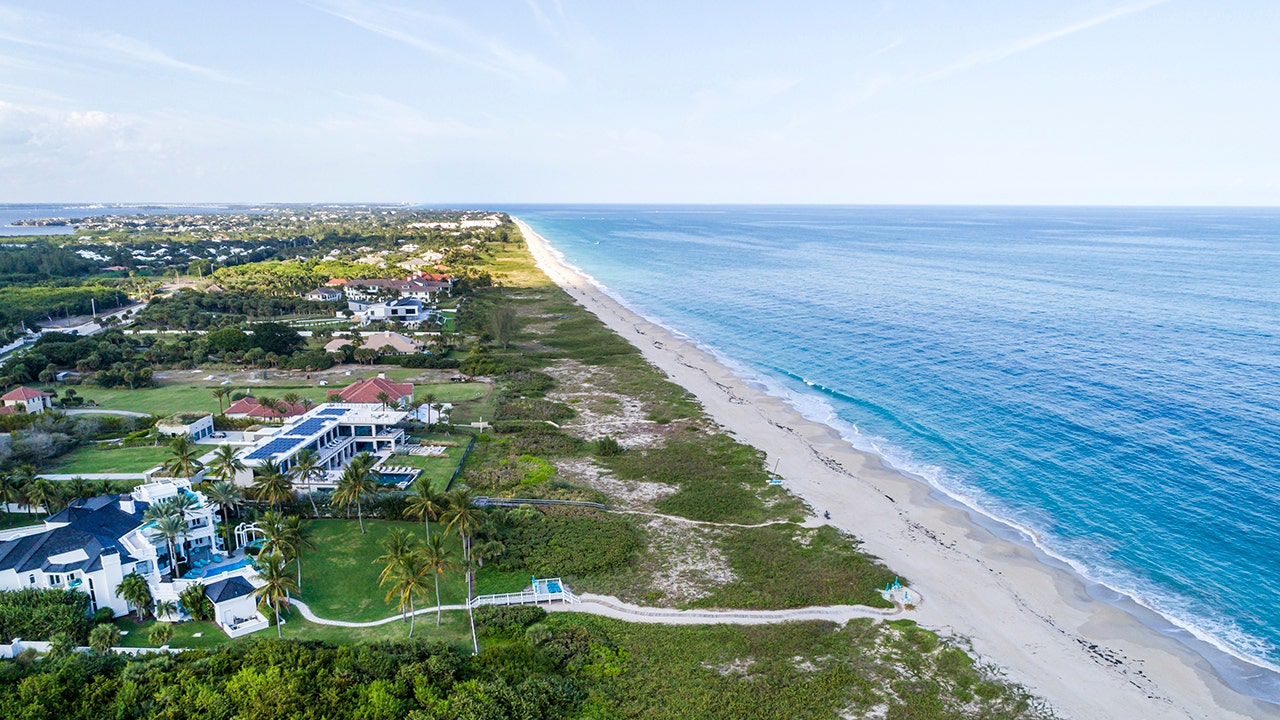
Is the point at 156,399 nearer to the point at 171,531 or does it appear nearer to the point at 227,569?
the point at 171,531

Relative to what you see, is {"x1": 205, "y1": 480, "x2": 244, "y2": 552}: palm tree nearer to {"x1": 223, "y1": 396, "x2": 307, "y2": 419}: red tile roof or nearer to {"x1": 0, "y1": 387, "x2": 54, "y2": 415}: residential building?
{"x1": 223, "y1": 396, "x2": 307, "y2": 419}: red tile roof

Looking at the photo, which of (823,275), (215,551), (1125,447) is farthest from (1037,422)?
(823,275)

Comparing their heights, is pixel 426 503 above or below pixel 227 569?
above

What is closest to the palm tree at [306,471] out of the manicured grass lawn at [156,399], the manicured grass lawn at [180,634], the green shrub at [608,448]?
the manicured grass lawn at [180,634]

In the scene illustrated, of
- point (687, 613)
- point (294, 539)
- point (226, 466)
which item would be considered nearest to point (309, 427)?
point (226, 466)

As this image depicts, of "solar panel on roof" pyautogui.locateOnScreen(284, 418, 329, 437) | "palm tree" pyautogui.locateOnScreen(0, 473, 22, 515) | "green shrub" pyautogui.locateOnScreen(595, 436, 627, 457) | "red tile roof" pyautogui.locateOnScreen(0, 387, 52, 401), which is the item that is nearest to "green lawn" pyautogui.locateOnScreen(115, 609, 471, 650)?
"palm tree" pyautogui.locateOnScreen(0, 473, 22, 515)

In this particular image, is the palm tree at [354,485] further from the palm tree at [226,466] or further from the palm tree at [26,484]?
the palm tree at [26,484]

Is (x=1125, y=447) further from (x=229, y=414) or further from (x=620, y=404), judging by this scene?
(x=229, y=414)
